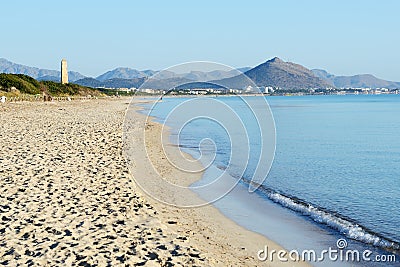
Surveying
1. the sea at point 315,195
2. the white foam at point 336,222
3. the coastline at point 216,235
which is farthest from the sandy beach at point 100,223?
the white foam at point 336,222

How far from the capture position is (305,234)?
9562 millimetres

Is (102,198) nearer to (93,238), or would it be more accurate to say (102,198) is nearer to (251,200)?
(93,238)

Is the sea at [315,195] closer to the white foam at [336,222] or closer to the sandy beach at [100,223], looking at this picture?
the white foam at [336,222]

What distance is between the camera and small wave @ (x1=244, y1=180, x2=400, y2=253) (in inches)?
357

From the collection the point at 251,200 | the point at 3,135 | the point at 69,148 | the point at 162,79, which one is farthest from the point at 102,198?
the point at 3,135

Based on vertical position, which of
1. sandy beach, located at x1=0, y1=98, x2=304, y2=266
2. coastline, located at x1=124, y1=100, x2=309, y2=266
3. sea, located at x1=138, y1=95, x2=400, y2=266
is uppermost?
sandy beach, located at x1=0, y1=98, x2=304, y2=266

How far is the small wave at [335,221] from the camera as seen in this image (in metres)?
9.08

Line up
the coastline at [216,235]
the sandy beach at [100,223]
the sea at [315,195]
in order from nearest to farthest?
the sandy beach at [100,223] < the coastline at [216,235] < the sea at [315,195]

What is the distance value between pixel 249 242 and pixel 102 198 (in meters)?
3.51

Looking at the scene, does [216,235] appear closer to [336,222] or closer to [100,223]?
[100,223]

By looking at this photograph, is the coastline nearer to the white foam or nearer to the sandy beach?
the sandy beach

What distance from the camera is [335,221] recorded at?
34.6 ft

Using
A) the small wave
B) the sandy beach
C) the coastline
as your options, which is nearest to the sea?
the small wave

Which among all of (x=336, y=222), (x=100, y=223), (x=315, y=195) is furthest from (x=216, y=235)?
(x=315, y=195)
